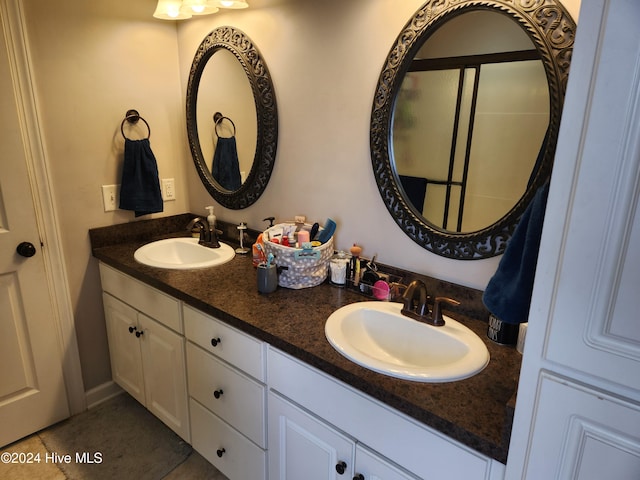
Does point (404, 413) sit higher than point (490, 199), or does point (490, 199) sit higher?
point (490, 199)

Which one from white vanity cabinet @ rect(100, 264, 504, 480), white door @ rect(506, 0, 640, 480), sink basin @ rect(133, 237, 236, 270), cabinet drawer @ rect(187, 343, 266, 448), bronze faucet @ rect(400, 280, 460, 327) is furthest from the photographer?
sink basin @ rect(133, 237, 236, 270)

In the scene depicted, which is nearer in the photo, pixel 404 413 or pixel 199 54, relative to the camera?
pixel 404 413

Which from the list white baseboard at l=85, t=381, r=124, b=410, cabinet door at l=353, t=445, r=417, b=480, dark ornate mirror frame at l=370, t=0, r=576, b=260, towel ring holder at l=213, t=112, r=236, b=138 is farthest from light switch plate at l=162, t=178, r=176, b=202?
cabinet door at l=353, t=445, r=417, b=480

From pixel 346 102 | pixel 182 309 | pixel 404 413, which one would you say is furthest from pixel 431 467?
pixel 346 102

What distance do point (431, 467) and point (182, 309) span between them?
1.04 m

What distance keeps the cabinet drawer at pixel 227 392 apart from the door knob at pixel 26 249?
860mm

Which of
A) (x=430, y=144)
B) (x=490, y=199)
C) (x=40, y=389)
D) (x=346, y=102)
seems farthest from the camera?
(x=40, y=389)

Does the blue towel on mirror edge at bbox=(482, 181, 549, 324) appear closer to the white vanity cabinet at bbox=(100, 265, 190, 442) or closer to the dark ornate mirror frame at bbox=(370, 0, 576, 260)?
the dark ornate mirror frame at bbox=(370, 0, 576, 260)

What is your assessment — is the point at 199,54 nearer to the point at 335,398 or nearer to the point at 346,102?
the point at 346,102

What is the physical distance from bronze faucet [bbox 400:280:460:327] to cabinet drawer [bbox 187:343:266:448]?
546 mm

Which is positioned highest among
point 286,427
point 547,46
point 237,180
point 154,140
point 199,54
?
point 199,54

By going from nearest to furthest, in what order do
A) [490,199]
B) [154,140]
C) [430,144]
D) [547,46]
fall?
[547,46] < [490,199] < [430,144] < [154,140]

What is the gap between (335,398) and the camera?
1.10m

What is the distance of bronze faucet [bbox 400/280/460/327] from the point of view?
4.13ft
